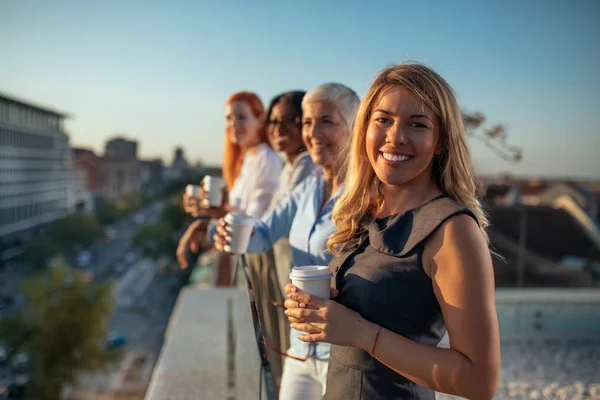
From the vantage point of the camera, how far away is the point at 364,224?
135cm

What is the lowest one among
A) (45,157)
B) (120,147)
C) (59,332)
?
(59,332)

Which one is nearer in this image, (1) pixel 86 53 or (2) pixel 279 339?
(2) pixel 279 339

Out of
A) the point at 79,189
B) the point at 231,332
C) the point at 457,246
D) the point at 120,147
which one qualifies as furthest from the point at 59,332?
the point at 79,189

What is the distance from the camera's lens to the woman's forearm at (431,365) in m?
1.03

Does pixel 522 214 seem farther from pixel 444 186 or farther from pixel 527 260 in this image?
pixel 444 186

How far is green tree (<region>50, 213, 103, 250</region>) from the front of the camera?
187 ft

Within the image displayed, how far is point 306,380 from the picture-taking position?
1.64 m

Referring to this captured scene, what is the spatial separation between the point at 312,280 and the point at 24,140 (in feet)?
231

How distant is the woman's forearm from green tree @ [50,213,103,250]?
60.5 m

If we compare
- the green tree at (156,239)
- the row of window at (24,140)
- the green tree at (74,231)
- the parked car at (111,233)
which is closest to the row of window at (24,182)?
the row of window at (24,140)

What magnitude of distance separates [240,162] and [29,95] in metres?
74.0

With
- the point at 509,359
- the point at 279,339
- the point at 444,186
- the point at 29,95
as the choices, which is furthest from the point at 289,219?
the point at 29,95

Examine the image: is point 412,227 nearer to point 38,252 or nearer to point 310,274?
point 310,274

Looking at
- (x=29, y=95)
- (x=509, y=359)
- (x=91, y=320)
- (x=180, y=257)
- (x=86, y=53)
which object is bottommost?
(x=91, y=320)
